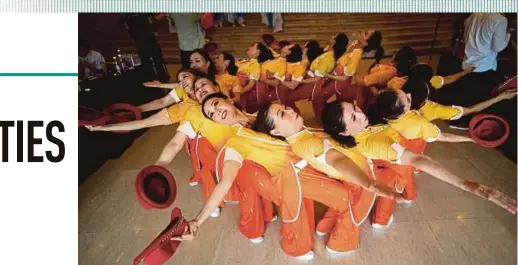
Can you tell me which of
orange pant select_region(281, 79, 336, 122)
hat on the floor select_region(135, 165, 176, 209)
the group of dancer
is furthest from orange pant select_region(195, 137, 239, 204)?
orange pant select_region(281, 79, 336, 122)

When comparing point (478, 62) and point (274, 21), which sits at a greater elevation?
point (274, 21)

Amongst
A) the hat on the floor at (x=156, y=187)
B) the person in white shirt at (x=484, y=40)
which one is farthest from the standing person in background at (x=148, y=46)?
the person in white shirt at (x=484, y=40)

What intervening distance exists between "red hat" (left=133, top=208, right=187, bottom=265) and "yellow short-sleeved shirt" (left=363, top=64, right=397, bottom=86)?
Answer: 1.07 metres

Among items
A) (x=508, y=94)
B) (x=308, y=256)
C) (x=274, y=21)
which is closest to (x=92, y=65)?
(x=274, y=21)

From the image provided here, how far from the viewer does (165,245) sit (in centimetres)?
171

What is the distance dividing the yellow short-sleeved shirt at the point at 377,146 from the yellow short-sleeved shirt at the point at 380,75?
1.38 ft

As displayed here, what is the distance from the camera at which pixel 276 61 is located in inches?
87.1

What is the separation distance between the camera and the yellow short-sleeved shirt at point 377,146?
1.73 metres

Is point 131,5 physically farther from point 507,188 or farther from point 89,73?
point 507,188

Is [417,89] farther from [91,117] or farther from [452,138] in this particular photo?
[91,117]

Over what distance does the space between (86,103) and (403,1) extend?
1321 mm

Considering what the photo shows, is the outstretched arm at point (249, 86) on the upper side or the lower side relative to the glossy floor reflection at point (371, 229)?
upper

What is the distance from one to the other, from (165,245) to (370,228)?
92cm

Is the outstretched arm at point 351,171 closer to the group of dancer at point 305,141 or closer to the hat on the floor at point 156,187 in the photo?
the group of dancer at point 305,141
